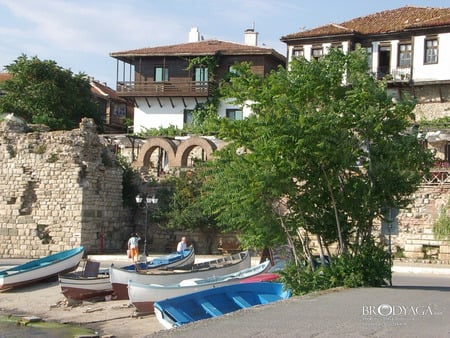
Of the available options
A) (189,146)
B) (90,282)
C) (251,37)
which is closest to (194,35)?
(251,37)

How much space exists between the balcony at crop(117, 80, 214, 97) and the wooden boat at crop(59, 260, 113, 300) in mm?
25553

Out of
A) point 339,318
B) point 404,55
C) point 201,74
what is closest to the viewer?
point 339,318

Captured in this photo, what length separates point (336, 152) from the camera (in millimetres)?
14703

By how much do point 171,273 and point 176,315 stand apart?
6.92 metres

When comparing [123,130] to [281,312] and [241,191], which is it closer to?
[241,191]

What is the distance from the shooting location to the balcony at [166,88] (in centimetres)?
4684

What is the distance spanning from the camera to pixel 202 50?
156ft

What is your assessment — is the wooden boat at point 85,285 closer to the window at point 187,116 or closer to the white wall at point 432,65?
the white wall at point 432,65

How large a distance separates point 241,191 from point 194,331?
5.54 metres

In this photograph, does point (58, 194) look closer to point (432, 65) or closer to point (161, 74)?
point (161, 74)

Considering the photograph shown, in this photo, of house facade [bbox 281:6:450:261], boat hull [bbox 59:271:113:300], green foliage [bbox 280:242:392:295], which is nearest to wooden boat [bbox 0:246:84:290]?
boat hull [bbox 59:271:113:300]

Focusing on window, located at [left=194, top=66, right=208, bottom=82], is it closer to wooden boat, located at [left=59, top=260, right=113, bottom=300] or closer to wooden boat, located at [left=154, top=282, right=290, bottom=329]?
wooden boat, located at [left=59, top=260, right=113, bottom=300]

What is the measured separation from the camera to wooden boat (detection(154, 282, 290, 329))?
13922mm

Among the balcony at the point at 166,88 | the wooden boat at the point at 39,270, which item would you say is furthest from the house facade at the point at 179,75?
the wooden boat at the point at 39,270
